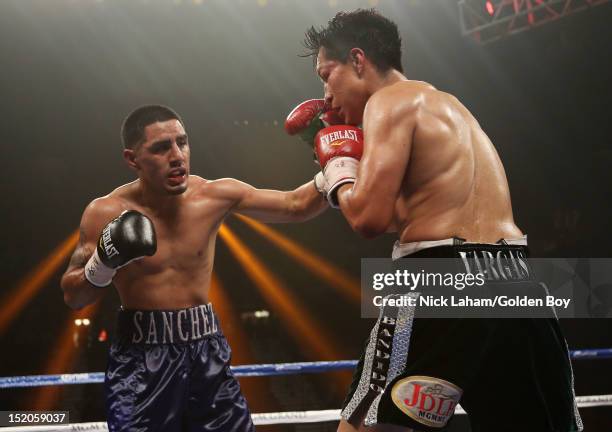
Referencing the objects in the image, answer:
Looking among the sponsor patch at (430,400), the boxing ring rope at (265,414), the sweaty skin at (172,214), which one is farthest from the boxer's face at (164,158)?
the sponsor patch at (430,400)

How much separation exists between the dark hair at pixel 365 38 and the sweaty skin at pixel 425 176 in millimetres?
217

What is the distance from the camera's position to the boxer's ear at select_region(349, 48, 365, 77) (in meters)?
1.62

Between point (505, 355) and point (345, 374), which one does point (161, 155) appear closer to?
point (505, 355)

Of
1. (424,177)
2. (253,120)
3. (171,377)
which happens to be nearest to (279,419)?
(171,377)

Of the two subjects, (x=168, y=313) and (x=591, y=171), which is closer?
(x=168, y=313)

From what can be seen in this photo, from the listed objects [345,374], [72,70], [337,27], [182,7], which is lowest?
[345,374]

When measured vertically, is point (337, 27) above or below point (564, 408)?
above

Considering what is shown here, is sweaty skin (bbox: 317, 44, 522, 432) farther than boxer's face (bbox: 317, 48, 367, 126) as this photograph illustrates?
No

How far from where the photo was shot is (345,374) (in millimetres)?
6852

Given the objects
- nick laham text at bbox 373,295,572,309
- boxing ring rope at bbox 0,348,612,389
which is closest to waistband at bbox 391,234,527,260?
nick laham text at bbox 373,295,572,309

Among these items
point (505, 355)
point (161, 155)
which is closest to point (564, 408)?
point (505, 355)

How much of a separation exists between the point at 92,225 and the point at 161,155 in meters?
0.34

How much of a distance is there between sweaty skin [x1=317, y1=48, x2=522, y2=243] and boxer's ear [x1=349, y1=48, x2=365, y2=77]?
0.63 ft

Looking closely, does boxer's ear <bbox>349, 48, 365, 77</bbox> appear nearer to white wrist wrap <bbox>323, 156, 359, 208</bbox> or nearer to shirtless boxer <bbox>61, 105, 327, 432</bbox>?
white wrist wrap <bbox>323, 156, 359, 208</bbox>
